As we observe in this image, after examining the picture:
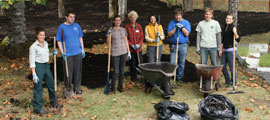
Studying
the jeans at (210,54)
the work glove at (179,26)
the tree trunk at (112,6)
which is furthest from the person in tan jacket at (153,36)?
the tree trunk at (112,6)

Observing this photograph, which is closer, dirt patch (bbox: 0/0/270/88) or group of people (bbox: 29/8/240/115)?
group of people (bbox: 29/8/240/115)

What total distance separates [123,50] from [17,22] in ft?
15.1

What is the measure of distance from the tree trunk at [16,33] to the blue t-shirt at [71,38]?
3.86 metres

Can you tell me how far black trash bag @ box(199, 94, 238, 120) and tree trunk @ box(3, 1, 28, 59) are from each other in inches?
259

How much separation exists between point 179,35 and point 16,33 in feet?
18.2

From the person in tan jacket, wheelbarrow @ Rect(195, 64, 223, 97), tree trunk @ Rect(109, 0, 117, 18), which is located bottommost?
wheelbarrow @ Rect(195, 64, 223, 97)

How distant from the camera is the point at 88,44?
37.3 feet

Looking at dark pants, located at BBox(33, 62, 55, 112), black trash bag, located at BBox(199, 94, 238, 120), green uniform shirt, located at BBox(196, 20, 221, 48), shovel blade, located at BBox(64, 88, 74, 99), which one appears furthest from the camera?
green uniform shirt, located at BBox(196, 20, 221, 48)

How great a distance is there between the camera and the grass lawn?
5.34m

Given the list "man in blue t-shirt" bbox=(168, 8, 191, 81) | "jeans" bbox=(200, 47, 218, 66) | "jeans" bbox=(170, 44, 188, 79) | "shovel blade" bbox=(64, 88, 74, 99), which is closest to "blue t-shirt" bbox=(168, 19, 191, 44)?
"man in blue t-shirt" bbox=(168, 8, 191, 81)

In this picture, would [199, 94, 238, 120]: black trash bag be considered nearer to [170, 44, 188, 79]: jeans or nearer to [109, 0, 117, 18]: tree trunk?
[170, 44, 188, 79]: jeans

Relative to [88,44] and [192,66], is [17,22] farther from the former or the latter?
[192,66]

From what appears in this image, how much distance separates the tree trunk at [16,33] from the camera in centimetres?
893

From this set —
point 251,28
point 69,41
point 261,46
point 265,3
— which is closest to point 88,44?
point 69,41
